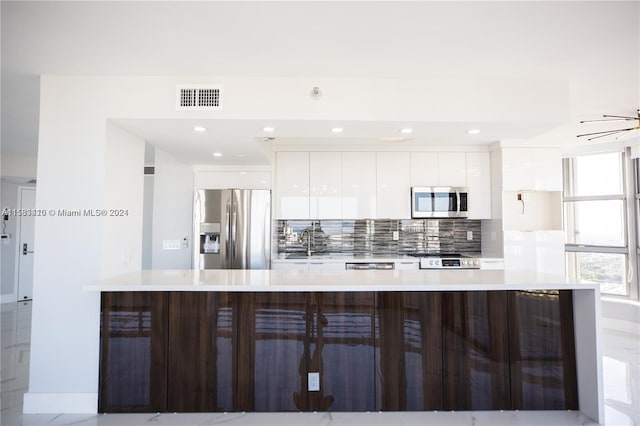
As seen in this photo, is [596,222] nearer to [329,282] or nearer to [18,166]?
[329,282]

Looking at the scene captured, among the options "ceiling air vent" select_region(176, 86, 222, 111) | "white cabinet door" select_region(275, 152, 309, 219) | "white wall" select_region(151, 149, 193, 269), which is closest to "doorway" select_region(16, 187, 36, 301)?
"white wall" select_region(151, 149, 193, 269)

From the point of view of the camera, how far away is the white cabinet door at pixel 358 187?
4.86 metres

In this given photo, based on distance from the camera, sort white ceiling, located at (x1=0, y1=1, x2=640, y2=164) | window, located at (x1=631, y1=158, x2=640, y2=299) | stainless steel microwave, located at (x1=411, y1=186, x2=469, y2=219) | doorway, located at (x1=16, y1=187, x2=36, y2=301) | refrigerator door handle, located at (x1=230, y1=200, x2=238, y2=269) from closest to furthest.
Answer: white ceiling, located at (x1=0, y1=1, x2=640, y2=164), refrigerator door handle, located at (x1=230, y1=200, x2=238, y2=269), stainless steel microwave, located at (x1=411, y1=186, x2=469, y2=219), window, located at (x1=631, y1=158, x2=640, y2=299), doorway, located at (x1=16, y1=187, x2=36, y2=301)

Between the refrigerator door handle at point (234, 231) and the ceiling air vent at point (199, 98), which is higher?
the ceiling air vent at point (199, 98)

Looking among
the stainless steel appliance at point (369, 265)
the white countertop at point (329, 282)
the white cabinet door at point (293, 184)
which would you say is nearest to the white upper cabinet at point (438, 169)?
the stainless steel appliance at point (369, 265)

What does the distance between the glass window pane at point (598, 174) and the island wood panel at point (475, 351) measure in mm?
4416

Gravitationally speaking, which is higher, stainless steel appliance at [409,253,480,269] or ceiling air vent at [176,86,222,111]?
ceiling air vent at [176,86,222,111]

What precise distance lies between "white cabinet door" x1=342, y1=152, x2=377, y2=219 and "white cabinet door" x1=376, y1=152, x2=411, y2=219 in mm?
97

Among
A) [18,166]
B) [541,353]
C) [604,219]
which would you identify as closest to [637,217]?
[604,219]

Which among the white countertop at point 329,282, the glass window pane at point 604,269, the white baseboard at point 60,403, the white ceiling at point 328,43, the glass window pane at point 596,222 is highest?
the white ceiling at point 328,43

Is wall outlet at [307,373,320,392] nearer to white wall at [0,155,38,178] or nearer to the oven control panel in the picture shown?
the oven control panel

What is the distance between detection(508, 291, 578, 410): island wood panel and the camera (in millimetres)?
2447

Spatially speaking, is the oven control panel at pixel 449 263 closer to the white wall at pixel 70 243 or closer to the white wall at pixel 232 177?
the white wall at pixel 232 177

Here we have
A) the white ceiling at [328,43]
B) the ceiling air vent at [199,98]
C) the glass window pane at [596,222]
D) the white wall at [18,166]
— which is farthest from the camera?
the white wall at [18,166]
